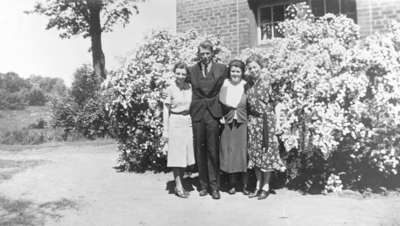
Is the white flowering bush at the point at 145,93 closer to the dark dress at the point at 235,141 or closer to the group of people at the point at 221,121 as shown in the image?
the group of people at the point at 221,121

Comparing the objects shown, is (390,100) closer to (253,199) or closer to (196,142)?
(253,199)

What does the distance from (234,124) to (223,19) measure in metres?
4.21

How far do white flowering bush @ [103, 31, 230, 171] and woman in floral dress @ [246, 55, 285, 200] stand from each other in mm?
1763

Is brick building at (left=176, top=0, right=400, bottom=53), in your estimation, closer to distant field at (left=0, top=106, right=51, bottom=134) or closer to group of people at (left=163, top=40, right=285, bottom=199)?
group of people at (left=163, top=40, right=285, bottom=199)

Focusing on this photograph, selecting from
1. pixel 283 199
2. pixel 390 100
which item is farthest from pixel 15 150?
pixel 390 100

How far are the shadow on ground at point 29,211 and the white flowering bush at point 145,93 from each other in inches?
76.1

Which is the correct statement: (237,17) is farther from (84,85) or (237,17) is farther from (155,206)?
(84,85)

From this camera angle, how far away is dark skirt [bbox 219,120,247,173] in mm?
5535

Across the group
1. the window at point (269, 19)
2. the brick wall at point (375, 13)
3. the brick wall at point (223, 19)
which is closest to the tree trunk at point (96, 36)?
the brick wall at point (223, 19)

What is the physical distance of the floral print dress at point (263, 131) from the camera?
212 inches

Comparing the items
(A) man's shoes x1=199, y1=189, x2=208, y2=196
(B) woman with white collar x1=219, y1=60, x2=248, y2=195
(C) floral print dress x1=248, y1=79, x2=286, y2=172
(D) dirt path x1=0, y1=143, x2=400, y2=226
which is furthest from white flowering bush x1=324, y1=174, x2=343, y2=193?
(A) man's shoes x1=199, y1=189, x2=208, y2=196

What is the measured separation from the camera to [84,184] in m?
6.57

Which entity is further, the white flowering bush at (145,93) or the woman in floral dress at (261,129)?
the white flowering bush at (145,93)

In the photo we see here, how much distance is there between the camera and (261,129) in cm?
546
